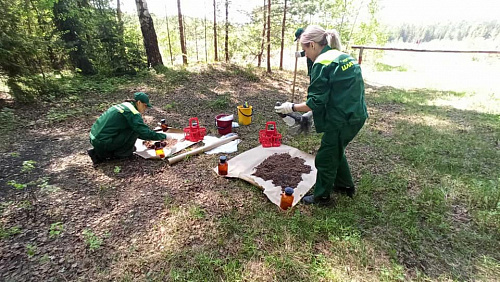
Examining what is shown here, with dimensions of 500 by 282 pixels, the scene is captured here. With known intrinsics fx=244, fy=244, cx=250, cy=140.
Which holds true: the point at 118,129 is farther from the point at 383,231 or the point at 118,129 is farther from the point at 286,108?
the point at 383,231

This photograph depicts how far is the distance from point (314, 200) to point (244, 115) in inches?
97.2

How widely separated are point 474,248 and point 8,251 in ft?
12.7

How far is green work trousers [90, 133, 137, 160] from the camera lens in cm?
Result: 320

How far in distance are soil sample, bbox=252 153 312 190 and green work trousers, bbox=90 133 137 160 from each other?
1843mm

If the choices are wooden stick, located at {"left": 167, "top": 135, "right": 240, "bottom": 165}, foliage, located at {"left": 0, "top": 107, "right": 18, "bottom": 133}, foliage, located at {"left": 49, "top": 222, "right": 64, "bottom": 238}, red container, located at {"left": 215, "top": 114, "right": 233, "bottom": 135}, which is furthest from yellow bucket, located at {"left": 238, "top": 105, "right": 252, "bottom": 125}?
foliage, located at {"left": 0, "top": 107, "right": 18, "bottom": 133}

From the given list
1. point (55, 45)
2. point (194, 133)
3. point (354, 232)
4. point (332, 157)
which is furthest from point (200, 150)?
point (55, 45)

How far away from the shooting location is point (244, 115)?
4.62 metres

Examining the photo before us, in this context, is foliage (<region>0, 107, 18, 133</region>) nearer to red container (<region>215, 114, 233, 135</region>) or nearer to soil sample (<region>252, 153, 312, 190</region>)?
red container (<region>215, 114, 233, 135</region>)

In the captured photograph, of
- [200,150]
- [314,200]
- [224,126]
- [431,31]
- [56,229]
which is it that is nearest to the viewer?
[56,229]

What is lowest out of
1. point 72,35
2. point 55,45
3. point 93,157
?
point 93,157

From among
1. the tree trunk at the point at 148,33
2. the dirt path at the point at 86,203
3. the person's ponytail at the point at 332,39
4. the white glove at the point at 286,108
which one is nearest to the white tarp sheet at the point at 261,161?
the dirt path at the point at 86,203

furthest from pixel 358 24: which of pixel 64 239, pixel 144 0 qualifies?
pixel 64 239

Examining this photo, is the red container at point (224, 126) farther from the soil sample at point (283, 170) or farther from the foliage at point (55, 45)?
the foliage at point (55, 45)

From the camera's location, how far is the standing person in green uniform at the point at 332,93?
6.61 ft
